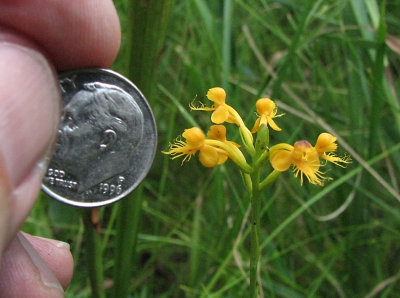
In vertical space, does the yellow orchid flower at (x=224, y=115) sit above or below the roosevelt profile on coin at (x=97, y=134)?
above

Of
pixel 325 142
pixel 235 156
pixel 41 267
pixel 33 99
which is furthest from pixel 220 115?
pixel 41 267

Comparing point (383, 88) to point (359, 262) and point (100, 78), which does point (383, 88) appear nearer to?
point (359, 262)

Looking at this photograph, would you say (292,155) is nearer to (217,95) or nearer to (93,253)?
(217,95)

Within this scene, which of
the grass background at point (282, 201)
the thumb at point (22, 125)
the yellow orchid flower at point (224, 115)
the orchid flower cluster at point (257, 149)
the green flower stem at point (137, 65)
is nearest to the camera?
the thumb at point (22, 125)

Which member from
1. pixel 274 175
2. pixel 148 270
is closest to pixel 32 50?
pixel 274 175

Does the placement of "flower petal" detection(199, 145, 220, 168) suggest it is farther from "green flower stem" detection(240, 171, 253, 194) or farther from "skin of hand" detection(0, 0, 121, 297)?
"skin of hand" detection(0, 0, 121, 297)

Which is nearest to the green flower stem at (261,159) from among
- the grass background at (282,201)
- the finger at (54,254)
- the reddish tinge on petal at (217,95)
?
the reddish tinge on petal at (217,95)

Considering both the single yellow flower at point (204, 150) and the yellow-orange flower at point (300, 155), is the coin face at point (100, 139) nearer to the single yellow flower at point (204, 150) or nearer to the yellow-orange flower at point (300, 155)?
the single yellow flower at point (204, 150)
